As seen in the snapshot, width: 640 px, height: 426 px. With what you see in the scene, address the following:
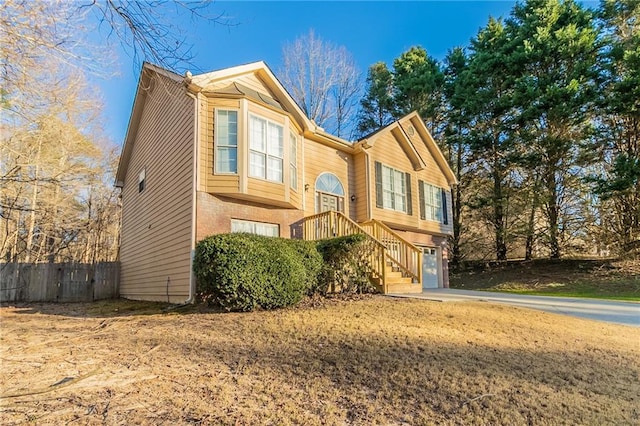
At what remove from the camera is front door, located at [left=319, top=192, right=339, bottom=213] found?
1193 cm

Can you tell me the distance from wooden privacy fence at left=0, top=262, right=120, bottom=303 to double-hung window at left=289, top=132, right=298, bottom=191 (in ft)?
28.8

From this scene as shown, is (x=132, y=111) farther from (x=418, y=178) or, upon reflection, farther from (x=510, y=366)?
(x=510, y=366)

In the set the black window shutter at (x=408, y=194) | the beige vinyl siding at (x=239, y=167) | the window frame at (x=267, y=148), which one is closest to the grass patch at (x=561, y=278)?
the black window shutter at (x=408, y=194)

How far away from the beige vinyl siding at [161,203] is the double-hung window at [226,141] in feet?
2.04

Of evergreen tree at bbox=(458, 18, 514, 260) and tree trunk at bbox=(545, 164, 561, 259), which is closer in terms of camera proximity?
tree trunk at bbox=(545, 164, 561, 259)

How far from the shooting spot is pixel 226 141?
885 centimetres

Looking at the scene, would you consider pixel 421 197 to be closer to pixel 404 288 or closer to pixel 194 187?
pixel 404 288

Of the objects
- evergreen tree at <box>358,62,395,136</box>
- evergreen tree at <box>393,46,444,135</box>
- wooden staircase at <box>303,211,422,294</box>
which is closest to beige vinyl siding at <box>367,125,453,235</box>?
wooden staircase at <box>303,211,422,294</box>

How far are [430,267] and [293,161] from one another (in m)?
8.83

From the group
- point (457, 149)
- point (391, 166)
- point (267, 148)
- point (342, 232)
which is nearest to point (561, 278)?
point (391, 166)

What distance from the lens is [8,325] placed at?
6.72 metres

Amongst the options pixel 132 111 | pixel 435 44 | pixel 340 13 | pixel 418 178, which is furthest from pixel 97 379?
pixel 435 44

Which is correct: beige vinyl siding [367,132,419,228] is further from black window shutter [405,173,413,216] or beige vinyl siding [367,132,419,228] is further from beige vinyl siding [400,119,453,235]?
beige vinyl siding [400,119,453,235]

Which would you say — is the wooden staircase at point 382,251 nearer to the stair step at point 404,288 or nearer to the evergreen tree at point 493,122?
the stair step at point 404,288
